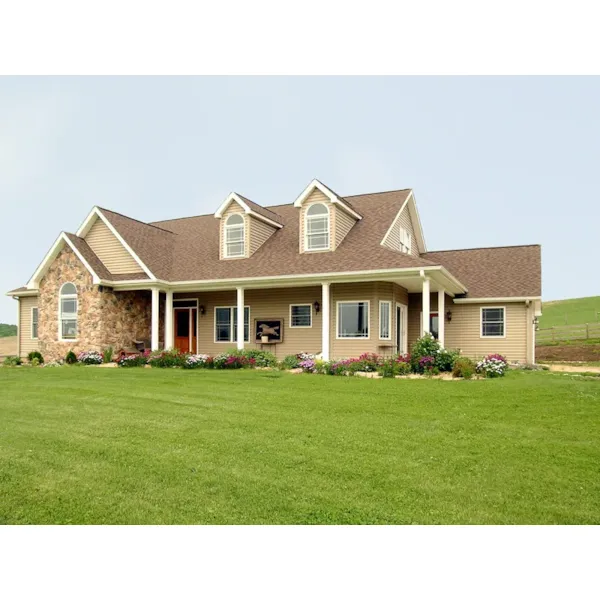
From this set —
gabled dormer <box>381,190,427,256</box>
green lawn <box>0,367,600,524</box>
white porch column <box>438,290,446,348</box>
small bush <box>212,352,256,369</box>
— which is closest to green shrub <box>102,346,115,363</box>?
small bush <box>212,352,256,369</box>

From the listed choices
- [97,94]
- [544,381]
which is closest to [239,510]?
[544,381]

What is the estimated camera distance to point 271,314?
2080cm

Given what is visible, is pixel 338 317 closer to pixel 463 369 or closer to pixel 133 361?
pixel 463 369

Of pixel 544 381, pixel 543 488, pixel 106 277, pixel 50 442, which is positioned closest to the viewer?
pixel 543 488

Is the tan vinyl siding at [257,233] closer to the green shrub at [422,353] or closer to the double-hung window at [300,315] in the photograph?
the double-hung window at [300,315]

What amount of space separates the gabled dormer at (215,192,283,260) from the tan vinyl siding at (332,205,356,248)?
3.48 m

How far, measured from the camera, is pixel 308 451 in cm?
700

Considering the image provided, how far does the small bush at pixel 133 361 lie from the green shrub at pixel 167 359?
25 cm

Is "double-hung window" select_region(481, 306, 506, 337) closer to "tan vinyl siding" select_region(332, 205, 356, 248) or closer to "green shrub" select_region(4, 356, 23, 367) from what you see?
"tan vinyl siding" select_region(332, 205, 356, 248)

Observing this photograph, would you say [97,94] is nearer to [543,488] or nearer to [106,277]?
[106,277]

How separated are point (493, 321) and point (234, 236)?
1125cm

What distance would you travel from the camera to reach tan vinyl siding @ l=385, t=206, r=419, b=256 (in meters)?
20.5

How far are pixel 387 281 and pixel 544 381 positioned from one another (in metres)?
6.92

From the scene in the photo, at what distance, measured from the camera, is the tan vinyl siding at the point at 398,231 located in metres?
20.5
